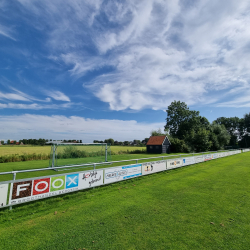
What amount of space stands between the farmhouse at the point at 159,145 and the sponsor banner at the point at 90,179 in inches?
1208

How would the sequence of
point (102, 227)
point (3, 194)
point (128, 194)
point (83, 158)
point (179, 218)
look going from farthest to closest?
1. point (83, 158)
2. point (128, 194)
3. point (3, 194)
4. point (179, 218)
5. point (102, 227)

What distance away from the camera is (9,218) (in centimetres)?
488

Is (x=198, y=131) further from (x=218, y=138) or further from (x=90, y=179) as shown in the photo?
(x=90, y=179)

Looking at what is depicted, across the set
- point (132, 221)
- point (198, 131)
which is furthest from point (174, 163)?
point (198, 131)

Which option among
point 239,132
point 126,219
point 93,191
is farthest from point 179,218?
point 239,132

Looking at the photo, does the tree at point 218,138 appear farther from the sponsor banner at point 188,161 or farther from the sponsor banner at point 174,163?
the sponsor banner at point 174,163

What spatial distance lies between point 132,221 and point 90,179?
3.64 meters

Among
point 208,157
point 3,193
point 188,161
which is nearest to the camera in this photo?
point 3,193

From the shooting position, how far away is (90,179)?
7660 mm

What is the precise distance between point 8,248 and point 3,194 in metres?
2.27

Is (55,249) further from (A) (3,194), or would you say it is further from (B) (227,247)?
(B) (227,247)

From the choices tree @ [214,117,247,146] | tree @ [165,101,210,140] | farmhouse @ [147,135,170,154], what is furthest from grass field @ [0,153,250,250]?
tree @ [214,117,247,146]

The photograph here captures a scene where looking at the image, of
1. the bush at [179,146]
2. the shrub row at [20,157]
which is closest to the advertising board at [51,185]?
the shrub row at [20,157]

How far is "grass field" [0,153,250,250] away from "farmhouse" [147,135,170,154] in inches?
1189
